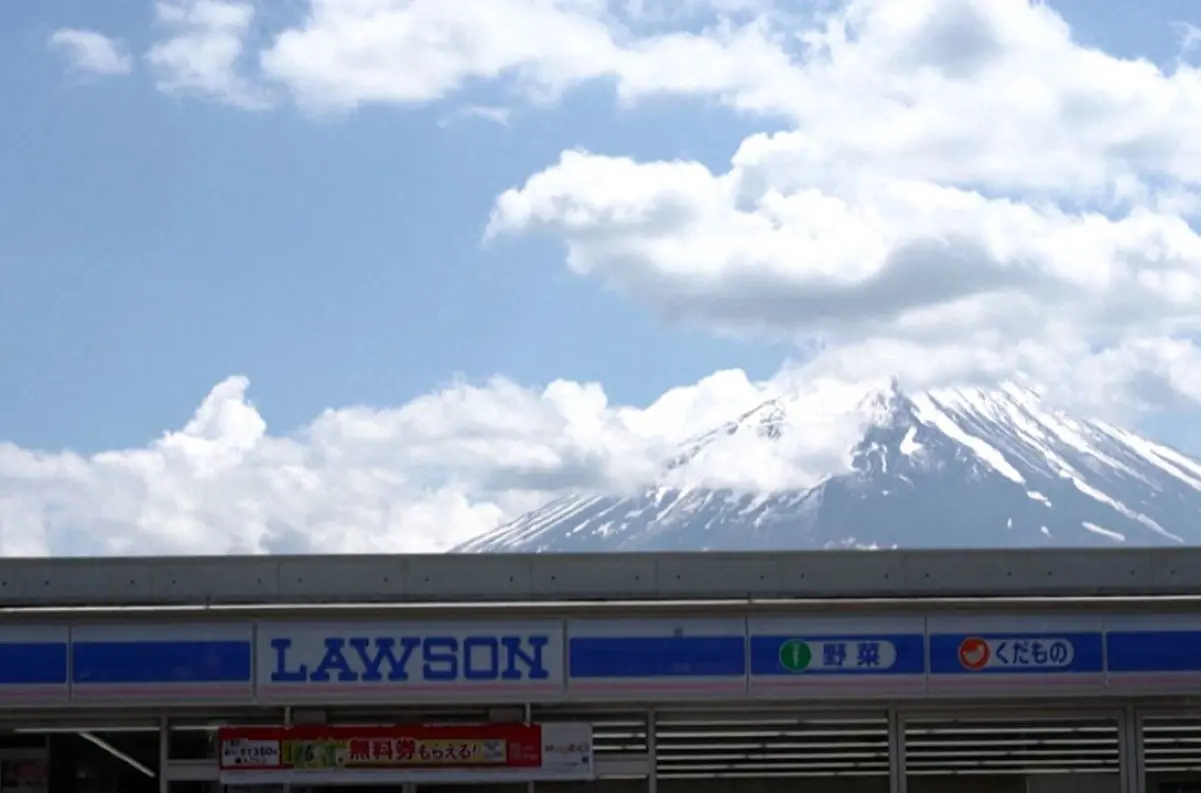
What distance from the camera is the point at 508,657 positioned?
18.8 meters

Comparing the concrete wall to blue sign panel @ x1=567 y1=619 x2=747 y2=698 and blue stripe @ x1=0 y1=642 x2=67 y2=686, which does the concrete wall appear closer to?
blue sign panel @ x1=567 y1=619 x2=747 y2=698

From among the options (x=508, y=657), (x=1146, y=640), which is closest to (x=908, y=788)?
(x=1146, y=640)

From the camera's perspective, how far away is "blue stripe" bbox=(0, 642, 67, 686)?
61.7ft

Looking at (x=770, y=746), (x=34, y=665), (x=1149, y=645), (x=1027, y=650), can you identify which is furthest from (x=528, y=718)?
(x=1149, y=645)

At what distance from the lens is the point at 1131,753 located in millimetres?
19328

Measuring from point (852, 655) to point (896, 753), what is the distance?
1.20m

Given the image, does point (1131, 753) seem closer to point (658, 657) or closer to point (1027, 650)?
point (1027, 650)

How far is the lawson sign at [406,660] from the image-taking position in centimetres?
1881

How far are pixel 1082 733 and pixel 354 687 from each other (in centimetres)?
734

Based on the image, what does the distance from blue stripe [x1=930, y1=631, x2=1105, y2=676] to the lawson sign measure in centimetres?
372

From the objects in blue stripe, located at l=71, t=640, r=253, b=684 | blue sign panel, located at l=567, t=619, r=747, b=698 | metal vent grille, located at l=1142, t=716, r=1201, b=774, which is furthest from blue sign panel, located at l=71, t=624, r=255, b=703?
metal vent grille, located at l=1142, t=716, r=1201, b=774

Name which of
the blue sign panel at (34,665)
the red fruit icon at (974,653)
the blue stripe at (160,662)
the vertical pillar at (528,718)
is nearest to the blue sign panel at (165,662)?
the blue stripe at (160,662)

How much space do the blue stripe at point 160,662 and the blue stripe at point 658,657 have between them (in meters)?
3.32

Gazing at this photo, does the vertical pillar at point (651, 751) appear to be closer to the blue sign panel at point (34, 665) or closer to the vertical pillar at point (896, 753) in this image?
the vertical pillar at point (896, 753)
